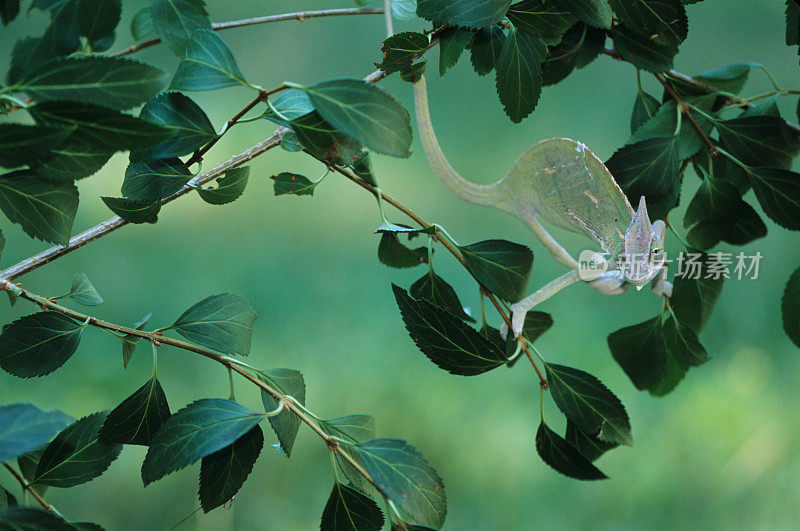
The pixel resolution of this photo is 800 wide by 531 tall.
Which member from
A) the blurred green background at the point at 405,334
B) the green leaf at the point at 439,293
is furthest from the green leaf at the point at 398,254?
the blurred green background at the point at 405,334

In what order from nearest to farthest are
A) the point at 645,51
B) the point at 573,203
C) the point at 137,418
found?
the point at 137,418, the point at 645,51, the point at 573,203

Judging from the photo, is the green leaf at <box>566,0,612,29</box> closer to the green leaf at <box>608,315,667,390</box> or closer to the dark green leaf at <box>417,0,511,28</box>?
the dark green leaf at <box>417,0,511,28</box>

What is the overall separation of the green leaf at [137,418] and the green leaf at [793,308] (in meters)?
0.35

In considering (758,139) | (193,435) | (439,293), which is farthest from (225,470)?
(758,139)

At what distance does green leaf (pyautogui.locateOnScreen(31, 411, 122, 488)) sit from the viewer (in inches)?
10.3

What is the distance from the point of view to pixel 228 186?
10.7 inches

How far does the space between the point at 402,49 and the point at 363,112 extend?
87 millimetres

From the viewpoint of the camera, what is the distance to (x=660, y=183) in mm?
366

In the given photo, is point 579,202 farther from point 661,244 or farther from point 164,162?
point 164,162

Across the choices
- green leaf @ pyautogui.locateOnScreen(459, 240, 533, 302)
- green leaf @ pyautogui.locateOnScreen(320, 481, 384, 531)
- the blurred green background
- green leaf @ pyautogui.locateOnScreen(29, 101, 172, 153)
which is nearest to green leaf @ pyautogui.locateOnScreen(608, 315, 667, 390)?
green leaf @ pyautogui.locateOnScreen(459, 240, 533, 302)

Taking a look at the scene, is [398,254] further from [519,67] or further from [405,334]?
[405,334]

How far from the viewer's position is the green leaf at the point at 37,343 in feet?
0.84

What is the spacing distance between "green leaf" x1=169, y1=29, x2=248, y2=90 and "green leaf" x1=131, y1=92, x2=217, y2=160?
0.01m

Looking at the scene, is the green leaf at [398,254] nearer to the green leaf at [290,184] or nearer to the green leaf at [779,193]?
the green leaf at [290,184]
